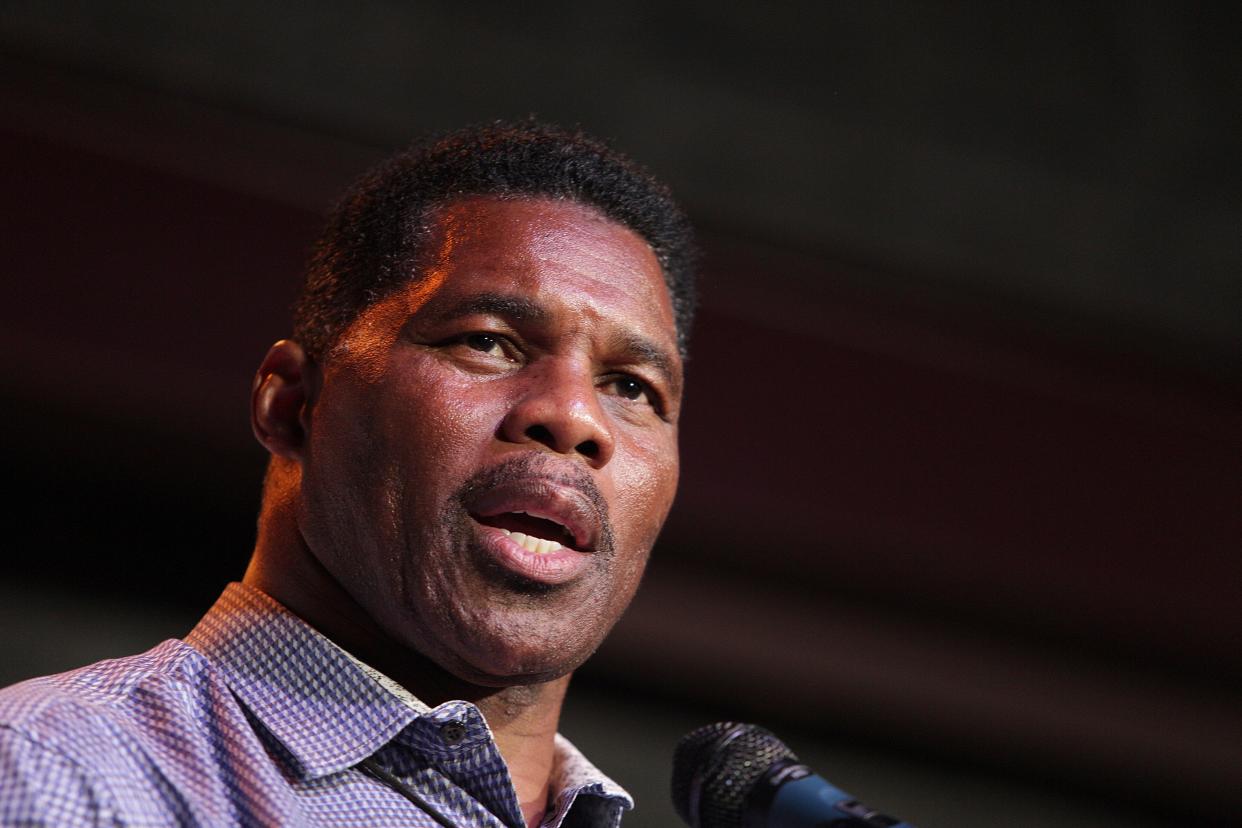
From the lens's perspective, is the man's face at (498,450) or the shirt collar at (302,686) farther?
the man's face at (498,450)

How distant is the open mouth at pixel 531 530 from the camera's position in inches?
54.7

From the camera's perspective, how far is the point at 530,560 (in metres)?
1.38

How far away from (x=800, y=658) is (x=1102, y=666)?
36.0 inches

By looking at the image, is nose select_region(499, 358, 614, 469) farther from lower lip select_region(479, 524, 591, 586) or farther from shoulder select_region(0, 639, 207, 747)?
shoulder select_region(0, 639, 207, 747)

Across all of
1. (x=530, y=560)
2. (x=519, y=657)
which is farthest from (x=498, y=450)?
(x=519, y=657)

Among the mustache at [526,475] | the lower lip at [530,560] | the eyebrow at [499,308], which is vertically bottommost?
the lower lip at [530,560]

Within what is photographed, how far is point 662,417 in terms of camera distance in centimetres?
165

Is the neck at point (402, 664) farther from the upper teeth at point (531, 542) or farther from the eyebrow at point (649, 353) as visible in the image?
the eyebrow at point (649, 353)

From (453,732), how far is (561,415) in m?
0.36

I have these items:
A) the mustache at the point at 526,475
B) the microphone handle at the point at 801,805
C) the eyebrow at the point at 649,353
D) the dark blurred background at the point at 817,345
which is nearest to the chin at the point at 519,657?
the mustache at the point at 526,475

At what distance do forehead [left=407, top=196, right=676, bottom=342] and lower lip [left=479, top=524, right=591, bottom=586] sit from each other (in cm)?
30

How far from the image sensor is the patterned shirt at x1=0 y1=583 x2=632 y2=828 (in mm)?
1050

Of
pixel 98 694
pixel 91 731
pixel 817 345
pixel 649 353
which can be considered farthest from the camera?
pixel 817 345

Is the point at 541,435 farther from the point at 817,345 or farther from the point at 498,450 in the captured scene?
the point at 817,345
